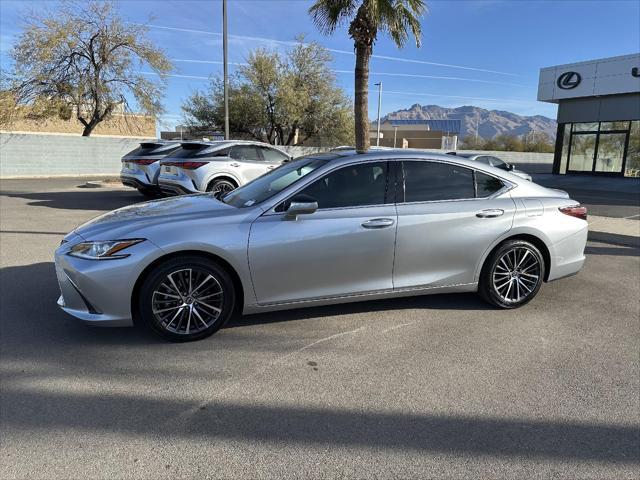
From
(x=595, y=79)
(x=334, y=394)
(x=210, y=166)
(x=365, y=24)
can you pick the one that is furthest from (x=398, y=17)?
(x=595, y=79)

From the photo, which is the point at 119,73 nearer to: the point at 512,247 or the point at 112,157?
the point at 112,157

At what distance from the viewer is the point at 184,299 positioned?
388 centimetres

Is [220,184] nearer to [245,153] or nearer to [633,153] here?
[245,153]

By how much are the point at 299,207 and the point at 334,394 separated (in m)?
1.55

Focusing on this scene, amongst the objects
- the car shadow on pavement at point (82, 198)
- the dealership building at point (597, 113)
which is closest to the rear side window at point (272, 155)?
the car shadow on pavement at point (82, 198)

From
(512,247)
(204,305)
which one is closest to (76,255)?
(204,305)

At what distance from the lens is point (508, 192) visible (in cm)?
488

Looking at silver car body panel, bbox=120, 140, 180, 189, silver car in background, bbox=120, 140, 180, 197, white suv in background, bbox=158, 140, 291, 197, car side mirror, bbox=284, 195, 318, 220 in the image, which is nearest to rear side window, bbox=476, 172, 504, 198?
car side mirror, bbox=284, 195, 318, 220

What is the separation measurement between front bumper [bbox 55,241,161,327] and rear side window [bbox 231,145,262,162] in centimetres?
753

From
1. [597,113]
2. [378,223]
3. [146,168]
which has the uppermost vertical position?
[597,113]

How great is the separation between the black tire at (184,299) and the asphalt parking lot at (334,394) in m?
0.14

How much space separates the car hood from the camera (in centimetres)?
386

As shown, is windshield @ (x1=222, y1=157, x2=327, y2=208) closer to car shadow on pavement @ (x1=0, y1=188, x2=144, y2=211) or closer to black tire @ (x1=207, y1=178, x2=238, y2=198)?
black tire @ (x1=207, y1=178, x2=238, y2=198)

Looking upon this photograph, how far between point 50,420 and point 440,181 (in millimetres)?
3761
